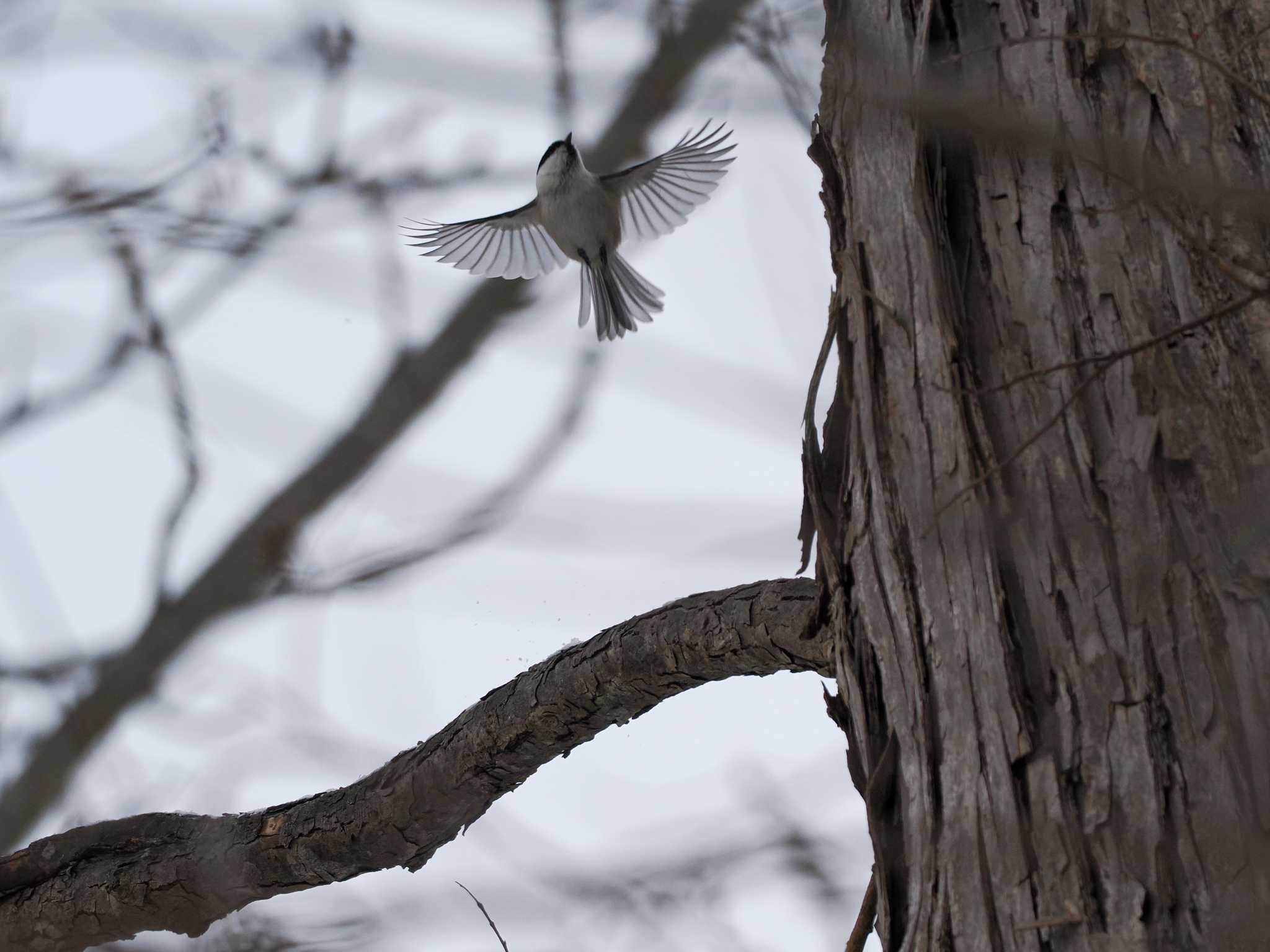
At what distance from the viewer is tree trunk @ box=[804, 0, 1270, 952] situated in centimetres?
117

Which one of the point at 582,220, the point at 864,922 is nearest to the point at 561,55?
the point at 864,922

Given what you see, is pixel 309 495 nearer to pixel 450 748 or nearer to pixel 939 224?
pixel 939 224

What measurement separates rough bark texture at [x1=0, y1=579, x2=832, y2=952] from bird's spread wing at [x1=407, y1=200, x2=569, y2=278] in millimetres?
2771

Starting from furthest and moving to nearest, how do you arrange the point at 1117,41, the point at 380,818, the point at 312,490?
1. the point at 380,818
2. the point at 1117,41
3. the point at 312,490

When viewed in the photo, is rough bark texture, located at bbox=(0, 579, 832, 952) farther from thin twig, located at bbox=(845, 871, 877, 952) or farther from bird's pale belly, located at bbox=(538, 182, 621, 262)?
bird's pale belly, located at bbox=(538, 182, 621, 262)

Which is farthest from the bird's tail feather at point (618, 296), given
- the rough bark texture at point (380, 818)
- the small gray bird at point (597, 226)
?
the rough bark texture at point (380, 818)

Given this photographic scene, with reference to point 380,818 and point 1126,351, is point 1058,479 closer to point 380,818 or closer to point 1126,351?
point 1126,351

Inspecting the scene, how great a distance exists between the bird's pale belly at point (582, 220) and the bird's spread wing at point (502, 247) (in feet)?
0.63

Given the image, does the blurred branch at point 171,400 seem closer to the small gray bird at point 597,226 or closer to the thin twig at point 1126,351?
the thin twig at point 1126,351

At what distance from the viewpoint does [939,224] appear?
149cm

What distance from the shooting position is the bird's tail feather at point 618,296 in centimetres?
471

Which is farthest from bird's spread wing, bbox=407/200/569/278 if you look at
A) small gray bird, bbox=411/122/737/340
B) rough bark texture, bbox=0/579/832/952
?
rough bark texture, bbox=0/579/832/952

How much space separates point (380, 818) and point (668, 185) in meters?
2.88

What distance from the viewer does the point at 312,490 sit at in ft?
4.17
